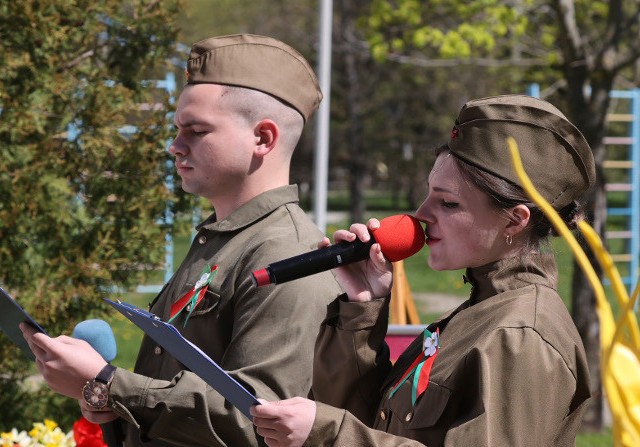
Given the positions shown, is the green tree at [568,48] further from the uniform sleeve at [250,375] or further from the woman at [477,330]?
the woman at [477,330]

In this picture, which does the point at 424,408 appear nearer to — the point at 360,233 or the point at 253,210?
the point at 360,233

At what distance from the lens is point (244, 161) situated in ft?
8.61

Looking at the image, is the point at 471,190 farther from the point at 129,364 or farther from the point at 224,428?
the point at 129,364

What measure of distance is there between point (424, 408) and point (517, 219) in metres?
0.37

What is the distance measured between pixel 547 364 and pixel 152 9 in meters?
3.24

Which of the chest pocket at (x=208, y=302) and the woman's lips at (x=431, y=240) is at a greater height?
the woman's lips at (x=431, y=240)

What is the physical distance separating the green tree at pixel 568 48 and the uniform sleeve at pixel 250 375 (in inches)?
132

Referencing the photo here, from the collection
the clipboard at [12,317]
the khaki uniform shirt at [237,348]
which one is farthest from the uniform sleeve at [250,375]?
the clipboard at [12,317]

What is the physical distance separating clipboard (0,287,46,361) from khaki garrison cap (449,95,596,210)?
3.42 ft

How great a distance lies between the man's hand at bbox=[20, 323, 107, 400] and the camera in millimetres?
2389

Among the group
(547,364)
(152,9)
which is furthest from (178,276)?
(152,9)

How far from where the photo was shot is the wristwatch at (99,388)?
243cm

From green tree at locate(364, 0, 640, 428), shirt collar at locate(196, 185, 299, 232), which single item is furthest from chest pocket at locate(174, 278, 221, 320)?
green tree at locate(364, 0, 640, 428)

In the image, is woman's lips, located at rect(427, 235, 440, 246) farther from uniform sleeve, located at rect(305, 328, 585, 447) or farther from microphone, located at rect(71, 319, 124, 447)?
microphone, located at rect(71, 319, 124, 447)
